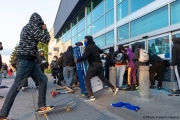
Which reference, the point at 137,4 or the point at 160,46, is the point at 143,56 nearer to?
the point at 160,46

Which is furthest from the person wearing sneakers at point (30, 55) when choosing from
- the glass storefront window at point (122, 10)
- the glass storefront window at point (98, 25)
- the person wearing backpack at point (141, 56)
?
the glass storefront window at point (98, 25)

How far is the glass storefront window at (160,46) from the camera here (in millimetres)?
7906

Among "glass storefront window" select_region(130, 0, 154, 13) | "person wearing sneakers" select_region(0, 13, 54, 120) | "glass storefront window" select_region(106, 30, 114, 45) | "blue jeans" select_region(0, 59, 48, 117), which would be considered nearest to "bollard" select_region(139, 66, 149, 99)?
"person wearing sneakers" select_region(0, 13, 54, 120)

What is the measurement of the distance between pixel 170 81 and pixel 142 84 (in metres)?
2.33

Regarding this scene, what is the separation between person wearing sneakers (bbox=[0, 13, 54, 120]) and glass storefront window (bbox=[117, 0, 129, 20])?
23.9 ft

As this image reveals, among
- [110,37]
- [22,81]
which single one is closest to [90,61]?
[22,81]

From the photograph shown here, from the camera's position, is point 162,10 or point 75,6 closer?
point 162,10

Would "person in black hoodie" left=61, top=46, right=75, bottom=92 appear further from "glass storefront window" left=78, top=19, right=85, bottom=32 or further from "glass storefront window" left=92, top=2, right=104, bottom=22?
"glass storefront window" left=78, top=19, right=85, bottom=32

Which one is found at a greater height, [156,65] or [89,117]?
[156,65]

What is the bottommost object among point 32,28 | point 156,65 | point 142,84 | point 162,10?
point 142,84

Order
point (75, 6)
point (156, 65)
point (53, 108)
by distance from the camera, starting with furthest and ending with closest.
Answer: point (75, 6) < point (156, 65) < point (53, 108)

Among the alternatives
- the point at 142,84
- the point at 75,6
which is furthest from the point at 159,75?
the point at 75,6

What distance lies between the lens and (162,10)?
8.12 meters

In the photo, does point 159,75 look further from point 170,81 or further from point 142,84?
point 142,84
